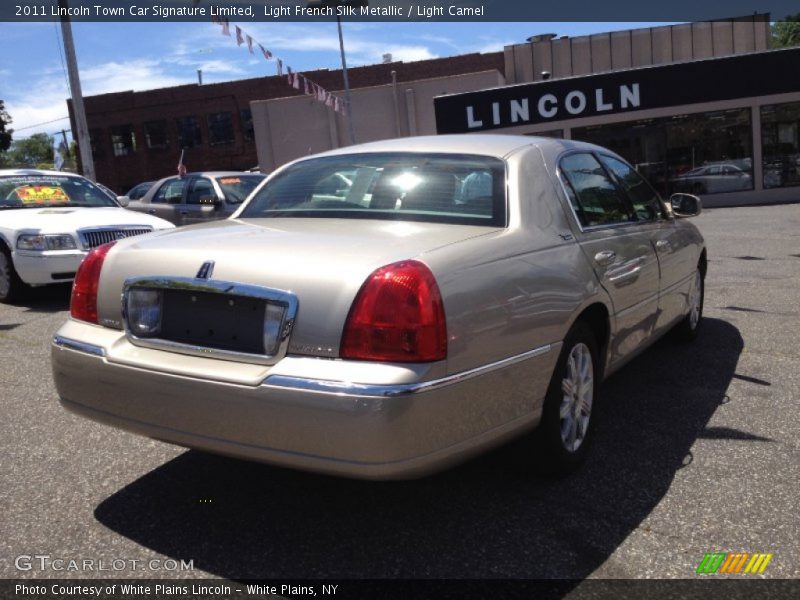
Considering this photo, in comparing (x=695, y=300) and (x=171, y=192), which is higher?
(x=171, y=192)

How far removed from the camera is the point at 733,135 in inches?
909

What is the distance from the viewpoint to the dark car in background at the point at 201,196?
11.2m

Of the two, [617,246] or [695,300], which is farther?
[695,300]

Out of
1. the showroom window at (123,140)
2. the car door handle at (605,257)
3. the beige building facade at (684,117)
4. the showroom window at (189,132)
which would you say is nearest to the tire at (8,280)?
the car door handle at (605,257)

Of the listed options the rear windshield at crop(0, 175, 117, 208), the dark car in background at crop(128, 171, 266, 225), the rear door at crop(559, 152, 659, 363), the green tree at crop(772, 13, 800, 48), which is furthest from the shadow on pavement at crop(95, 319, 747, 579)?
the green tree at crop(772, 13, 800, 48)

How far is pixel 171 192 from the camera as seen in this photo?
12.5 m

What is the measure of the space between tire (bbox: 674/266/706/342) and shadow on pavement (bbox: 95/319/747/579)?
5.23 ft

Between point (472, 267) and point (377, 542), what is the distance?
107 centimetres

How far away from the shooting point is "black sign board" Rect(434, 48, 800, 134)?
2233 centimetres

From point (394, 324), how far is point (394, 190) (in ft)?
3.77

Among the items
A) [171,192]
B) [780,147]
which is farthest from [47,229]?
[780,147]

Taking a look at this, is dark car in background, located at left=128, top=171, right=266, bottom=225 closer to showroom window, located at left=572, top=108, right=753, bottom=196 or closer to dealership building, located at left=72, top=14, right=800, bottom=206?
dealership building, located at left=72, top=14, right=800, bottom=206

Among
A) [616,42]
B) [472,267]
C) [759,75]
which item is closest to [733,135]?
[759,75]

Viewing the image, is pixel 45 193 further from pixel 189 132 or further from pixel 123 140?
pixel 123 140
